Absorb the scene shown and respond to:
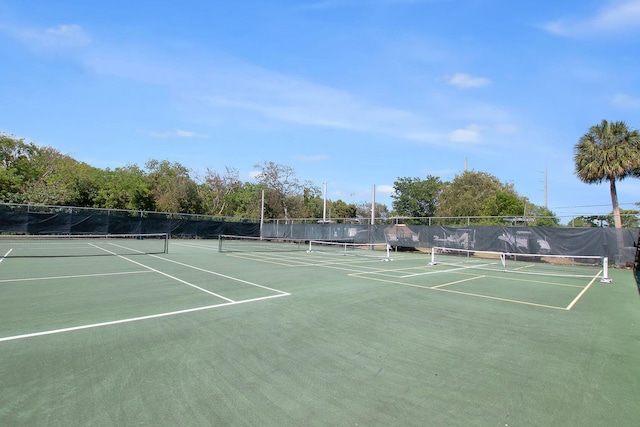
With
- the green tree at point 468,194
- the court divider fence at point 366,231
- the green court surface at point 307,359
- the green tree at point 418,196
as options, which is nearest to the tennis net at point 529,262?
the court divider fence at point 366,231

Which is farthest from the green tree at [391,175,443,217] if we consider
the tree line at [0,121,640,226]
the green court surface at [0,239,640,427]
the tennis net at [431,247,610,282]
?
the green court surface at [0,239,640,427]

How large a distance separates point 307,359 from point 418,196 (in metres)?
54.5

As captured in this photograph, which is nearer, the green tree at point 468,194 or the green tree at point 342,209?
the green tree at point 468,194

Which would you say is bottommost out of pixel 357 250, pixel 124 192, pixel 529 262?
pixel 357 250

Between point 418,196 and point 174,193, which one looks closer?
point 174,193

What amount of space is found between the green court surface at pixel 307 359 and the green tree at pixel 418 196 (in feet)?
159

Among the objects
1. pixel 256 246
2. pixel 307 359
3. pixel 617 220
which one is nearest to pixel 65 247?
pixel 256 246

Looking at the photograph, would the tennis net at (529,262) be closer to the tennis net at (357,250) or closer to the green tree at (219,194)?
the tennis net at (357,250)

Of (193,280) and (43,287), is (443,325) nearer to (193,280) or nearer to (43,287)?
(193,280)

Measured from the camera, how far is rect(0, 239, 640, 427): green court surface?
3.05 metres

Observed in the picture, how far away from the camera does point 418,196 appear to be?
184 ft

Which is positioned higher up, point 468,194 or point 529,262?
point 468,194

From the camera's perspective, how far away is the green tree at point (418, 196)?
55.7 m

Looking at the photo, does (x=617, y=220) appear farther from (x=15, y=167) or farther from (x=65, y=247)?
(x=15, y=167)
